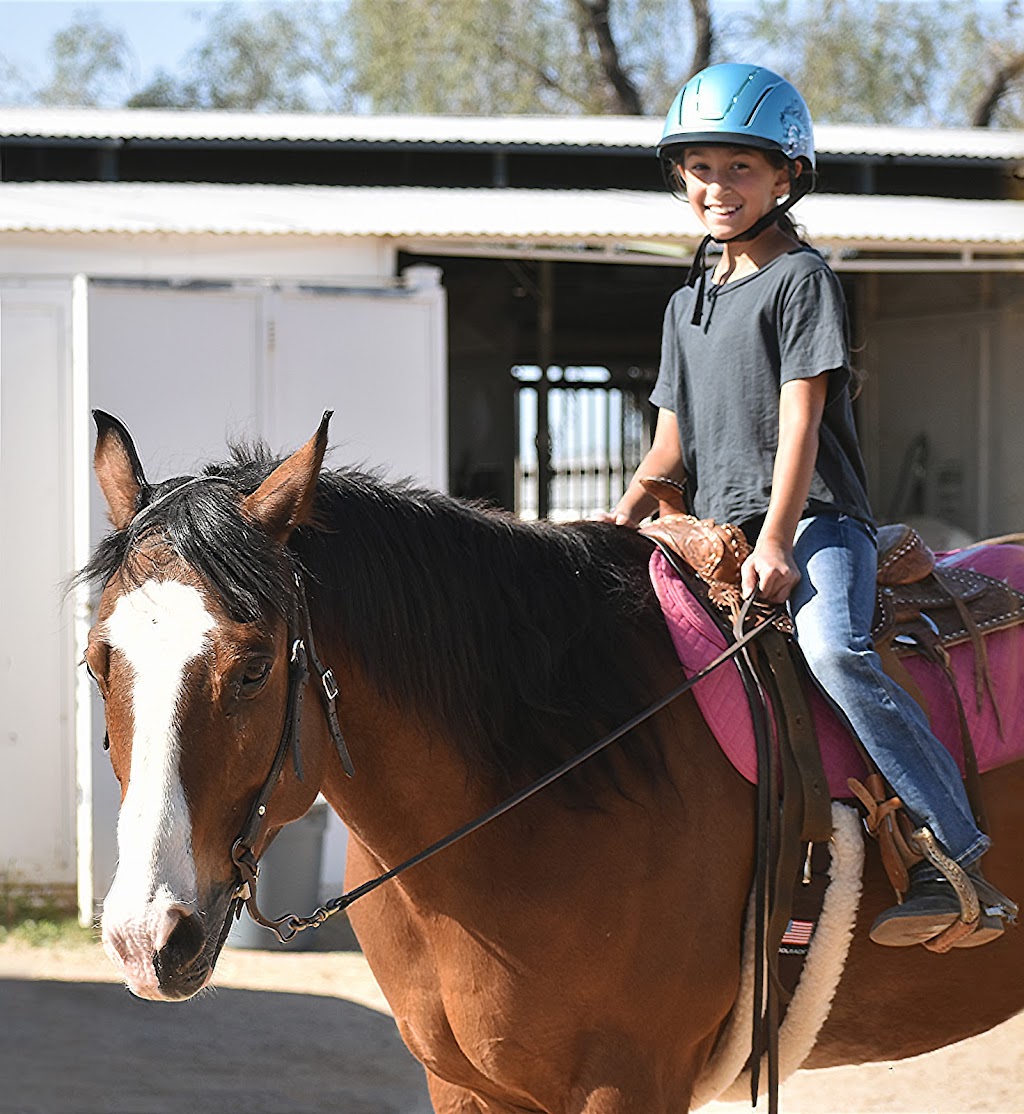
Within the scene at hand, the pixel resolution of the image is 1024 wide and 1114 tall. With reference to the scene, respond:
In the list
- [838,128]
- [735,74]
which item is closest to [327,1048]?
[735,74]

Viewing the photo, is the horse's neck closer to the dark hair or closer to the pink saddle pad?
the pink saddle pad

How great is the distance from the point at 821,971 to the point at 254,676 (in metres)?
1.32

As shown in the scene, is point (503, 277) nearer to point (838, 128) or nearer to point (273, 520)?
point (838, 128)

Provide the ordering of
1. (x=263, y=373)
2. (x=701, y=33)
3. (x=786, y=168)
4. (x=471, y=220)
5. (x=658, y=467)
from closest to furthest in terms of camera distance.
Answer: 1. (x=786, y=168)
2. (x=658, y=467)
3. (x=263, y=373)
4. (x=471, y=220)
5. (x=701, y=33)

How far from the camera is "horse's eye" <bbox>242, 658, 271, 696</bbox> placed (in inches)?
80.5

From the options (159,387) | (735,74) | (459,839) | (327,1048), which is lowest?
(327,1048)

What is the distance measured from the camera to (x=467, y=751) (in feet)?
7.95

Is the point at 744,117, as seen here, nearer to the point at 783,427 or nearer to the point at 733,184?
the point at 733,184

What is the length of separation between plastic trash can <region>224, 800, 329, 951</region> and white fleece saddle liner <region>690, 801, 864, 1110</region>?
4009mm

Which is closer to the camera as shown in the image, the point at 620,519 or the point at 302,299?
the point at 620,519

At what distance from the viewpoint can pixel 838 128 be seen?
13406mm

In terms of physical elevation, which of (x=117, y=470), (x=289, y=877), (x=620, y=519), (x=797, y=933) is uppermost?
(x=117, y=470)

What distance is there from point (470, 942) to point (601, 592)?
70cm

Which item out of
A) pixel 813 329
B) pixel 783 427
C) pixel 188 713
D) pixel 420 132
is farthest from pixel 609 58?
pixel 188 713
